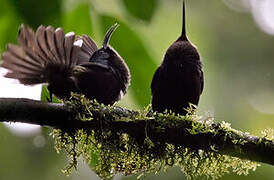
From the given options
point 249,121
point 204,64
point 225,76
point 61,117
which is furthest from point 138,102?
point 225,76

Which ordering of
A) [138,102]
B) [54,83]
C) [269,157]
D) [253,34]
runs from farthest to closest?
[253,34], [54,83], [269,157], [138,102]

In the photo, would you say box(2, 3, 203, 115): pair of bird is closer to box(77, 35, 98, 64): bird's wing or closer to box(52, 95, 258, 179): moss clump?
box(77, 35, 98, 64): bird's wing

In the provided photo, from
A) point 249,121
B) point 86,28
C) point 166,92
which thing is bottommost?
point 86,28

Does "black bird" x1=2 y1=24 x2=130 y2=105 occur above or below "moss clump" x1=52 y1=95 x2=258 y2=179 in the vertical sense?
above

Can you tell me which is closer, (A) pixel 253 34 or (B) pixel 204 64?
(B) pixel 204 64

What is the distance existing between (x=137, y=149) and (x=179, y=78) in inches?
21.5

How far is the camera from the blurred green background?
1.96 metres

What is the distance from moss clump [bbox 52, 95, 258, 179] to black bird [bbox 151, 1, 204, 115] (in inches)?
13.9

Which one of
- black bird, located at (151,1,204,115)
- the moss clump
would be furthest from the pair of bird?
the moss clump

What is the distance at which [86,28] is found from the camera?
87.6 inches

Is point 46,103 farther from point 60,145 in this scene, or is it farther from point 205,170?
point 205,170

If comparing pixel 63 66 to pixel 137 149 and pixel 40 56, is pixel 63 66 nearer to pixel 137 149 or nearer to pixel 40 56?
pixel 40 56

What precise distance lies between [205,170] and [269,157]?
0.44 m

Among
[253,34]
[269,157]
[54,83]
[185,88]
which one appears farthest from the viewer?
[253,34]
